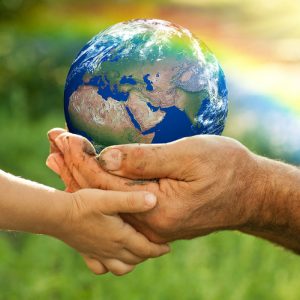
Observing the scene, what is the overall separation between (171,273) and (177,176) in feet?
6.47

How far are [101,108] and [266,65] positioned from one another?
350 inches

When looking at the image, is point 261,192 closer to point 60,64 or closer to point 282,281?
point 282,281

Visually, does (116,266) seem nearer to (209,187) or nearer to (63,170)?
(63,170)

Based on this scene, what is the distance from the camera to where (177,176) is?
11.5 ft

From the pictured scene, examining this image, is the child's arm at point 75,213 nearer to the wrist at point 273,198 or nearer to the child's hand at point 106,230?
the child's hand at point 106,230

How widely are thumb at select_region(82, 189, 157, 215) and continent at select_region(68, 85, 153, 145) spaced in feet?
0.69

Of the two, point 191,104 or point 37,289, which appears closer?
point 191,104

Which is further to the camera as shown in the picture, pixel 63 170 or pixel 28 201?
pixel 63 170

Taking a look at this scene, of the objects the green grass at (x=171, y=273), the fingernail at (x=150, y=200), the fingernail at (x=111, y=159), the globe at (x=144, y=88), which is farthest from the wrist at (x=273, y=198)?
the green grass at (x=171, y=273)

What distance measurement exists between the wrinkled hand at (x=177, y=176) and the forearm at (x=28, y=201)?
18 centimetres

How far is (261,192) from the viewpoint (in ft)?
12.2

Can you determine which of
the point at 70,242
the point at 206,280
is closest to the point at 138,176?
the point at 70,242

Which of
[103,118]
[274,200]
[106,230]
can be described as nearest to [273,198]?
[274,200]

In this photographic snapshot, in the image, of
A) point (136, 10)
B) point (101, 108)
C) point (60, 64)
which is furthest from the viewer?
point (136, 10)
